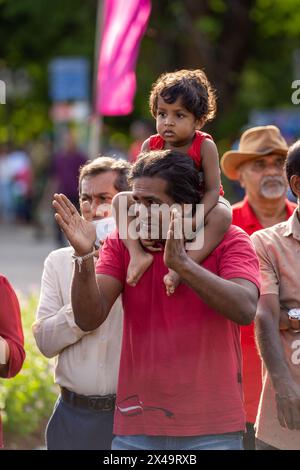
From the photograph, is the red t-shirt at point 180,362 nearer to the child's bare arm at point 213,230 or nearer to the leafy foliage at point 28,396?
the child's bare arm at point 213,230

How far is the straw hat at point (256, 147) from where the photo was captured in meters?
6.92

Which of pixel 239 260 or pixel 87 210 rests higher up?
pixel 87 210

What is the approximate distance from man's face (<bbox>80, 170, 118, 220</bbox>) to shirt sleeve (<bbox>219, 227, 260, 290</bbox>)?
4.03 ft

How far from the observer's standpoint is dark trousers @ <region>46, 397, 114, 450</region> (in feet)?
18.0

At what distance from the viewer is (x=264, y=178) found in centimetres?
678

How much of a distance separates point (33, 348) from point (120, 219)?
4.87m

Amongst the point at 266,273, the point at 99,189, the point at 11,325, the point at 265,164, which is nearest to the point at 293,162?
the point at 266,273

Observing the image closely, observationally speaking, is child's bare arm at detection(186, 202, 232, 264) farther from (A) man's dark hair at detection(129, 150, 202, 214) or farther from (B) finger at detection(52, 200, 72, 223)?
(B) finger at detection(52, 200, 72, 223)

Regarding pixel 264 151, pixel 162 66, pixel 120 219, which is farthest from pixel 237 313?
pixel 162 66

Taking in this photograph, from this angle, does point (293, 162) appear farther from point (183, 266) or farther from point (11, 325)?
point (11, 325)

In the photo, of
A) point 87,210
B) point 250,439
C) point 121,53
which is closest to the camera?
point 87,210

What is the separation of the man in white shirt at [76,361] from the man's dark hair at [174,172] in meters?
0.89

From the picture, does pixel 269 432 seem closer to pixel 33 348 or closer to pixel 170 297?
pixel 170 297

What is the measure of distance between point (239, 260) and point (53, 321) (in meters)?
1.27
